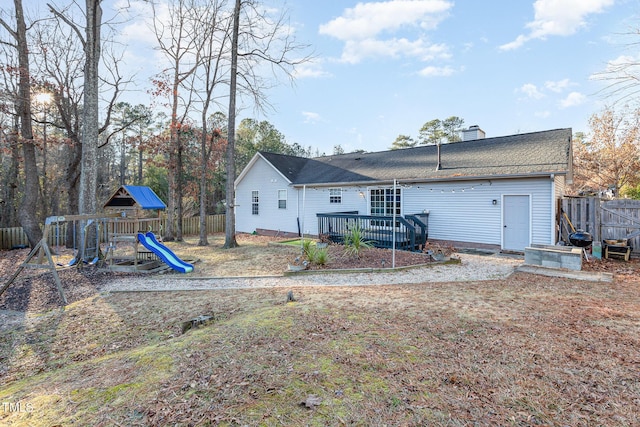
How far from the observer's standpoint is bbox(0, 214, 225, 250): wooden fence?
31.8 feet

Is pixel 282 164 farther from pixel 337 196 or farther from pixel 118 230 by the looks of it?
pixel 118 230

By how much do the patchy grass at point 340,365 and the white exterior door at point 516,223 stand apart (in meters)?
6.09

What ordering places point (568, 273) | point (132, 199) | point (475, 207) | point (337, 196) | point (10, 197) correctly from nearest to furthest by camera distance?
point (568, 273)
point (132, 199)
point (475, 207)
point (337, 196)
point (10, 197)

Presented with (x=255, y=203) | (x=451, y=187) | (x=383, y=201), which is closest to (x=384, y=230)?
(x=383, y=201)

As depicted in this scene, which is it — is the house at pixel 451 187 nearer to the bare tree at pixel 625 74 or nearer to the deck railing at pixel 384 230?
the deck railing at pixel 384 230

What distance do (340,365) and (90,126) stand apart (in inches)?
438

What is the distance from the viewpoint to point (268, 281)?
309 inches

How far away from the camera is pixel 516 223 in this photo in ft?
36.5

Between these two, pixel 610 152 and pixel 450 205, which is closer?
pixel 450 205

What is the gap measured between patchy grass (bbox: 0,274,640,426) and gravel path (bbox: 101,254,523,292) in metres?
2.01

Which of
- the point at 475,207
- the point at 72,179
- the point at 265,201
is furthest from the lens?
the point at 265,201

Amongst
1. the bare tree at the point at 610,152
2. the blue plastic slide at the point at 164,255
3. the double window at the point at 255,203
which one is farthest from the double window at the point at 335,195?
the bare tree at the point at 610,152

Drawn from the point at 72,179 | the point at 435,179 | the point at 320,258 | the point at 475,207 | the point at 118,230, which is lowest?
the point at 320,258

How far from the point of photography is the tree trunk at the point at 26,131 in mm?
12086
